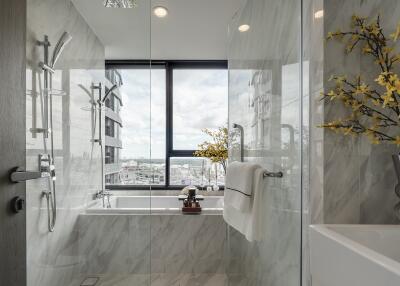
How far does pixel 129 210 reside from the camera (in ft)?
7.13

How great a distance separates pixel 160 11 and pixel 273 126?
1569 mm

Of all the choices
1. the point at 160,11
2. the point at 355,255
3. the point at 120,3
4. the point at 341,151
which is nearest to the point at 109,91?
the point at 120,3

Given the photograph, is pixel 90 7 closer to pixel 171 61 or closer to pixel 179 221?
pixel 171 61

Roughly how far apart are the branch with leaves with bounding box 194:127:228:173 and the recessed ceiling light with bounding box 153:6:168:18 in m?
1.47

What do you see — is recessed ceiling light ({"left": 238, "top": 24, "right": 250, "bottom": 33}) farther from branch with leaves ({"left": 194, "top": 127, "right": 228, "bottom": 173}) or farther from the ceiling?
branch with leaves ({"left": 194, "top": 127, "right": 228, "bottom": 173})

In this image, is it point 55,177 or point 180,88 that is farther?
point 180,88

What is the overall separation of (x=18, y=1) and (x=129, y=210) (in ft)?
5.05

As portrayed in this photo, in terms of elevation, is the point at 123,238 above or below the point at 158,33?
below

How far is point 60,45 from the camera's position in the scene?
1.86 metres

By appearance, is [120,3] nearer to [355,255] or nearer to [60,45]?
[60,45]

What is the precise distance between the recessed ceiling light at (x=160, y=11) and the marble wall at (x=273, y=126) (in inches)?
28.2

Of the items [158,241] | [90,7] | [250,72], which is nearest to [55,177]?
[158,241]

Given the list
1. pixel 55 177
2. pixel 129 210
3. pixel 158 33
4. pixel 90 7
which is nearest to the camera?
pixel 55 177

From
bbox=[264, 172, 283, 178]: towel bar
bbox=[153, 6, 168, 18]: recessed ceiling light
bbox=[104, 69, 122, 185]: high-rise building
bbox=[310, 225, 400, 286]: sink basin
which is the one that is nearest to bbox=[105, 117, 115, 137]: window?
bbox=[104, 69, 122, 185]: high-rise building
